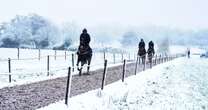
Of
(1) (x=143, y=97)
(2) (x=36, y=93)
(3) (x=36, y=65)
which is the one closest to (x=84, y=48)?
(1) (x=143, y=97)

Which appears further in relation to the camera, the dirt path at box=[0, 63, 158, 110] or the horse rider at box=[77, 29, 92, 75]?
the horse rider at box=[77, 29, 92, 75]

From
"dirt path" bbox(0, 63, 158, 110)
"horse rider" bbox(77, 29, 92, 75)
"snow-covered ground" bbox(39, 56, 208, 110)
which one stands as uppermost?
"horse rider" bbox(77, 29, 92, 75)

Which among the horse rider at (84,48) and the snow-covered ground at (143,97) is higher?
the horse rider at (84,48)

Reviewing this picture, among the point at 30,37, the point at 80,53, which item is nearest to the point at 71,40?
the point at 30,37

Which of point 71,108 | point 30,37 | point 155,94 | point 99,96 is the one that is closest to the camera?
point 71,108

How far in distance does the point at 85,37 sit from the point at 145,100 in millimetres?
5206

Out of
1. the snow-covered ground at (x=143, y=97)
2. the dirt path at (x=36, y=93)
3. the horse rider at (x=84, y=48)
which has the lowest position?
the snow-covered ground at (x=143, y=97)

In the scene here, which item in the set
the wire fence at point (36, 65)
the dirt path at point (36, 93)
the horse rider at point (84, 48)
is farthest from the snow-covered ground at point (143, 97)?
the horse rider at point (84, 48)

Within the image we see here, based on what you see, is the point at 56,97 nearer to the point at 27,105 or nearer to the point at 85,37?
the point at 27,105

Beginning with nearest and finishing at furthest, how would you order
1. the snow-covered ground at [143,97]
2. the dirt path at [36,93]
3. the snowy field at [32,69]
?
the dirt path at [36,93] → the snow-covered ground at [143,97] → the snowy field at [32,69]

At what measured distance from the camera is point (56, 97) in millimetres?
12922

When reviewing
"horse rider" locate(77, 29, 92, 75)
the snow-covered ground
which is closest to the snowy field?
"horse rider" locate(77, 29, 92, 75)

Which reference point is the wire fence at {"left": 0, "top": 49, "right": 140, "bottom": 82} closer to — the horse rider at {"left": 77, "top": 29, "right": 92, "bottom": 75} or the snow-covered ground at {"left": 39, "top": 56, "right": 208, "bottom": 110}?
the horse rider at {"left": 77, "top": 29, "right": 92, "bottom": 75}

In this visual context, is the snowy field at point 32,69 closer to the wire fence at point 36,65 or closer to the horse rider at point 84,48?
the wire fence at point 36,65
